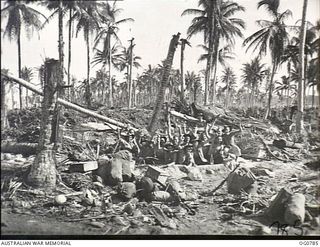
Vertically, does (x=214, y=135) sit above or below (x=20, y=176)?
above

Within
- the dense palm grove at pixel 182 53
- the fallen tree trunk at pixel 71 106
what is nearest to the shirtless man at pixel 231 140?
the dense palm grove at pixel 182 53

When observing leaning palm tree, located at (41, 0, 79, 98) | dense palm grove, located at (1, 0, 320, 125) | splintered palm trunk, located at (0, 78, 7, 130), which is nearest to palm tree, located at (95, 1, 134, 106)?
dense palm grove, located at (1, 0, 320, 125)

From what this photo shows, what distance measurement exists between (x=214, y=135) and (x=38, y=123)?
2976mm

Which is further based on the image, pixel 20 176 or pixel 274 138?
pixel 274 138

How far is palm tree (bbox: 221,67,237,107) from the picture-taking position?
20.6ft

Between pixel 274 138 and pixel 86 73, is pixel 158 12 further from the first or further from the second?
pixel 274 138

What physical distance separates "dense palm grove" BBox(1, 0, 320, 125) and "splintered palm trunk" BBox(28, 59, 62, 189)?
170 mm

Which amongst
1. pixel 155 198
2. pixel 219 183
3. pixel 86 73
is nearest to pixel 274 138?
pixel 219 183

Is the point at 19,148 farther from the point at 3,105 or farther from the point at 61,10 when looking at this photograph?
the point at 61,10

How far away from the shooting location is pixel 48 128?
5.32 metres

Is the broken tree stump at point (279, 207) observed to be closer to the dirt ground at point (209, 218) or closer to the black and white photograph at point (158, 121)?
the black and white photograph at point (158, 121)

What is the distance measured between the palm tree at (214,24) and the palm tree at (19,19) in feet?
7.98

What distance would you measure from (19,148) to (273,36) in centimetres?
478

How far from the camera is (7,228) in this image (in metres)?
4.87
